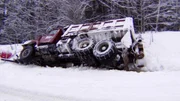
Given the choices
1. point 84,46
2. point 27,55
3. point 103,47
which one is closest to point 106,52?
point 103,47

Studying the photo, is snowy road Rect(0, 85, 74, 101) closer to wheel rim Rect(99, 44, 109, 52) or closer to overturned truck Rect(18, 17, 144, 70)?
overturned truck Rect(18, 17, 144, 70)

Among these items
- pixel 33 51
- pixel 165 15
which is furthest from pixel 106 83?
pixel 165 15

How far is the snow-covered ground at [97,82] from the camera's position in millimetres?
4996

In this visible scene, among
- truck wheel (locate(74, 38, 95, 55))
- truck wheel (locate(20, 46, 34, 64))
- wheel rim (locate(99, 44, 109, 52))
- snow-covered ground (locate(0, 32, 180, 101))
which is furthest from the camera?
truck wheel (locate(20, 46, 34, 64))

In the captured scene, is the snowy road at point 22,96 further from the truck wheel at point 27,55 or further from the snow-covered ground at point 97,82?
the truck wheel at point 27,55

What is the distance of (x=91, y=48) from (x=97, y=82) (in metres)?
1.80

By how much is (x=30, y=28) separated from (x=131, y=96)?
56.8ft

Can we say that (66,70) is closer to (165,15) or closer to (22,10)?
(165,15)

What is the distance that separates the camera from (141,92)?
5.04 meters

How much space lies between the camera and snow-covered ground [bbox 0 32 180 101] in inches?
197

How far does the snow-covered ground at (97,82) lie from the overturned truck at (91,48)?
409 millimetres

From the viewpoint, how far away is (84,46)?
7977 millimetres

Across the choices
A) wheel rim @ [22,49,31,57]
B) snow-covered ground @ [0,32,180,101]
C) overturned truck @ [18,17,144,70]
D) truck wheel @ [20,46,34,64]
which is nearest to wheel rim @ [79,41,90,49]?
overturned truck @ [18,17,144,70]

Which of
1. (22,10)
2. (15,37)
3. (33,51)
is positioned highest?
(22,10)
